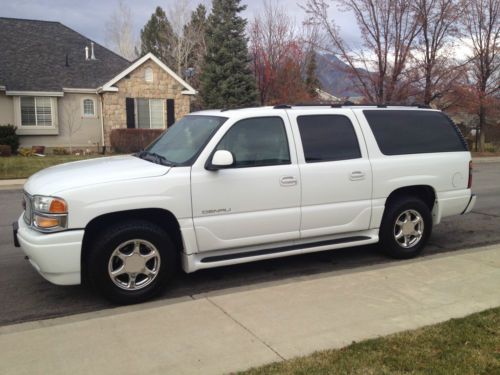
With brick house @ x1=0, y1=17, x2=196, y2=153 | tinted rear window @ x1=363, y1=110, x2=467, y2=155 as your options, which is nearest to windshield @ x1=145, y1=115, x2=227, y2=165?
tinted rear window @ x1=363, y1=110, x2=467, y2=155

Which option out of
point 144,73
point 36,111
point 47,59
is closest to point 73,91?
point 36,111

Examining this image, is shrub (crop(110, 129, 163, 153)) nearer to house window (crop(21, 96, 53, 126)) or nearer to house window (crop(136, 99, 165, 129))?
house window (crop(136, 99, 165, 129))

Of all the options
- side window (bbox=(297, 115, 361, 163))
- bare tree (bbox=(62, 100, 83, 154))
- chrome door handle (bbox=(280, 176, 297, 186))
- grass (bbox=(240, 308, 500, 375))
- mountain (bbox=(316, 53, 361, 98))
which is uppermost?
mountain (bbox=(316, 53, 361, 98))

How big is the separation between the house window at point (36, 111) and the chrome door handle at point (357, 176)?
22416mm

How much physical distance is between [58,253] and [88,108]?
23255mm

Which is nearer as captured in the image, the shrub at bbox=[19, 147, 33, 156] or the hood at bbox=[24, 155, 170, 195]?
the hood at bbox=[24, 155, 170, 195]

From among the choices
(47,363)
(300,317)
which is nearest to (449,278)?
(300,317)

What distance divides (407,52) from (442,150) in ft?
54.7

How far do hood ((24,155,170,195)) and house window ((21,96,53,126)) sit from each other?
2132 cm

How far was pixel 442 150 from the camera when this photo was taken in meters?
6.48

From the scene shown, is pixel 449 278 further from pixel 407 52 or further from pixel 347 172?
pixel 407 52

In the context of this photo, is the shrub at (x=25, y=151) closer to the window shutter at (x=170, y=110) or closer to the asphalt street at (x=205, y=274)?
the window shutter at (x=170, y=110)

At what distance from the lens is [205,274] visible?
5.75 m

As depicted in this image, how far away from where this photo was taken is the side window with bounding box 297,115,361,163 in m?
5.56
